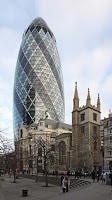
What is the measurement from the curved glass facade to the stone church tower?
182 ft

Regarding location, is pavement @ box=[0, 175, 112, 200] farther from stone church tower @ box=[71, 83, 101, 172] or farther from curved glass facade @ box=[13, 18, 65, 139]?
curved glass facade @ box=[13, 18, 65, 139]

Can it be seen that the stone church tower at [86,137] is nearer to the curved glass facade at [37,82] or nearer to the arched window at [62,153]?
the arched window at [62,153]

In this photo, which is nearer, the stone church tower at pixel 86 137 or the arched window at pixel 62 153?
the stone church tower at pixel 86 137

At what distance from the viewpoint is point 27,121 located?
147250mm

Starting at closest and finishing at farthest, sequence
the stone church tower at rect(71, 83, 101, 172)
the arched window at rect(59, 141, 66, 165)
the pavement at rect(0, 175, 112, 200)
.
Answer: the pavement at rect(0, 175, 112, 200), the stone church tower at rect(71, 83, 101, 172), the arched window at rect(59, 141, 66, 165)

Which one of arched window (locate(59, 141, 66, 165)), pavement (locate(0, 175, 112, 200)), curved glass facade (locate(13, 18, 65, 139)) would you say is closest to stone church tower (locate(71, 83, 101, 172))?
arched window (locate(59, 141, 66, 165))

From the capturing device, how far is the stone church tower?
82.0 meters

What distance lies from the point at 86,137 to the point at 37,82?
6882cm

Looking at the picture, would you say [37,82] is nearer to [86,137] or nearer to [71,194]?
[86,137]

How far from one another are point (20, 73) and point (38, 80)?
10792 millimetres

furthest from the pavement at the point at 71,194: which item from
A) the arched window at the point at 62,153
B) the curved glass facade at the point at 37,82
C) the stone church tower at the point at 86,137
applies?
the curved glass facade at the point at 37,82

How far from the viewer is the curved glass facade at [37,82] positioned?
14788 centimetres

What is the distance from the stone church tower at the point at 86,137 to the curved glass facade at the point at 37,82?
55456mm

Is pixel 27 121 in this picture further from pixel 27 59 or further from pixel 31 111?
pixel 27 59
